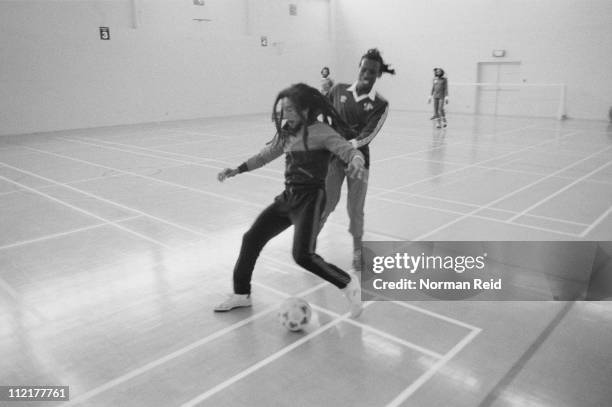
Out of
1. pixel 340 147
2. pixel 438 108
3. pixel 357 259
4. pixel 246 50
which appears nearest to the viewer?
pixel 340 147

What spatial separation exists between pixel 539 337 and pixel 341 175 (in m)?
2.24

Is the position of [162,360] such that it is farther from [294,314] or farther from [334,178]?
[334,178]

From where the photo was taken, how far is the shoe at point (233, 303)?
4.18 metres

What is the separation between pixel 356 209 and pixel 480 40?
65.6 ft

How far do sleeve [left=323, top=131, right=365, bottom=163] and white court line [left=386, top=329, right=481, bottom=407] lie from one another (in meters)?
1.54

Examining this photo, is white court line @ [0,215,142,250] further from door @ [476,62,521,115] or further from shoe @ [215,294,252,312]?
door @ [476,62,521,115]

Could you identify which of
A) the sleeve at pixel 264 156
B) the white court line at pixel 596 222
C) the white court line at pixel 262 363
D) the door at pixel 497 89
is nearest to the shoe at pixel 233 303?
the white court line at pixel 262 363

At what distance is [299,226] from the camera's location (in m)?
3.71

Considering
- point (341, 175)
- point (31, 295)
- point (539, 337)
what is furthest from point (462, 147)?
point (31, 295)

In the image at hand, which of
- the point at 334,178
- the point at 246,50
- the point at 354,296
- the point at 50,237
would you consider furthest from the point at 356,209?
the point at 246,50

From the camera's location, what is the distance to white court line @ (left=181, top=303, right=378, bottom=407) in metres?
3.03

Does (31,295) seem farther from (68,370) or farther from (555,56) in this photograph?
(555,56)

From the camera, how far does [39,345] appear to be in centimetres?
367

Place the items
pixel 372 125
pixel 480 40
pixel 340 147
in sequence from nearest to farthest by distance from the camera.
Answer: pixel 340 147
pixel 372 125
pixel 480 40
